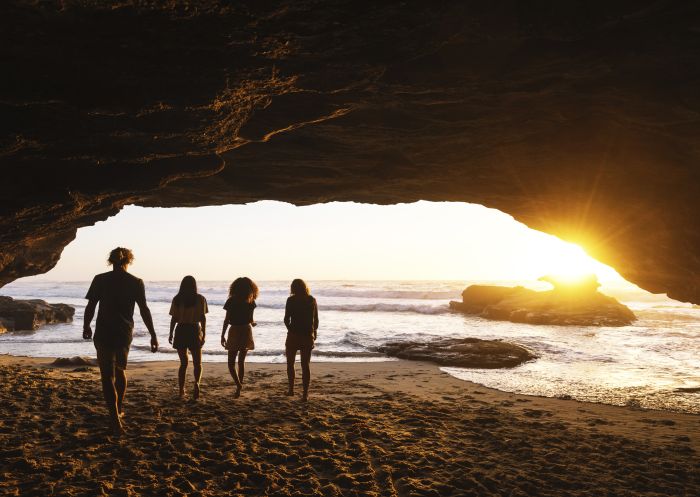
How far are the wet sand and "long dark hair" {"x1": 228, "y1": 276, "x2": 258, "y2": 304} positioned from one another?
165 cm

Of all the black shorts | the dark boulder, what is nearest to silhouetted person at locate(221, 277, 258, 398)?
the black shorts

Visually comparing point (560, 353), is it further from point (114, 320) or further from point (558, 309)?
point (558, 309)

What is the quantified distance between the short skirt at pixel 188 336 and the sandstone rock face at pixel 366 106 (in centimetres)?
284

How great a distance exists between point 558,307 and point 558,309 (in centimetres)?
35

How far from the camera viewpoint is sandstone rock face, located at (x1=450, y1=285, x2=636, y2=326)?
25.2 metres

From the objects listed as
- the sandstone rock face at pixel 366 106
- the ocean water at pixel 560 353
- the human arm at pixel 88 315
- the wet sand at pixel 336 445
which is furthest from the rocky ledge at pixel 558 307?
the human arm at pixel 88 315

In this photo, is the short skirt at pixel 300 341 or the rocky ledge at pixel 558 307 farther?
the rocky ledge at pixel 558 307

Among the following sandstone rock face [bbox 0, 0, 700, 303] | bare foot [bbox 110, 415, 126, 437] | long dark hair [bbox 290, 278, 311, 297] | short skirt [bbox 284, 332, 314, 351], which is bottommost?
bare foot [bbox 110, 415, 126, 437]

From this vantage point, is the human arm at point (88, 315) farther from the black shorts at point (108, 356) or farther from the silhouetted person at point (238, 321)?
the silhouetted person at point (238, 321)

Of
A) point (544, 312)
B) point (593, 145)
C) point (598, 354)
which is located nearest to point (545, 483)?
point (593, 145)

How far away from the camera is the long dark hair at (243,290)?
24.6ft

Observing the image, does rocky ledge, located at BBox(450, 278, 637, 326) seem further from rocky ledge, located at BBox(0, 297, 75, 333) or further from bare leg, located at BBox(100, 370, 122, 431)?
rocky ledge, located at BBox(0, 297, 75, 333)

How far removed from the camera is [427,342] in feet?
47.1

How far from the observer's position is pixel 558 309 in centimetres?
2655
